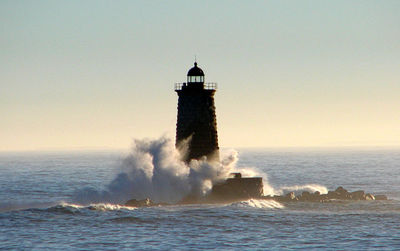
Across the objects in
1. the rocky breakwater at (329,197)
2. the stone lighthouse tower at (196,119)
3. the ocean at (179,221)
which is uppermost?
the stone lighthouse tower at (196,119)

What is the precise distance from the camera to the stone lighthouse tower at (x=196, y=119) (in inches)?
2087

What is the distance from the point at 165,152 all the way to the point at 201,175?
319 cm

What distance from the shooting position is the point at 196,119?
53.0 m

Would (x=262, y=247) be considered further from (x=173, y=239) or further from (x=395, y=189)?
(x=395, y=189)

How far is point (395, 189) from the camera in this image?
72.5 m

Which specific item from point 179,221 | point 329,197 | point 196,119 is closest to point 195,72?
point 196,119

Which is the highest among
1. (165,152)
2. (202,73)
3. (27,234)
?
(202,73)

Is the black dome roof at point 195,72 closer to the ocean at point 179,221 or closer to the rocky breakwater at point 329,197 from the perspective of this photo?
the ocean at point 179,221

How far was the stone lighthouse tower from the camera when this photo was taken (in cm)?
5300

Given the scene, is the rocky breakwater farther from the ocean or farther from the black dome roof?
the black dome roof

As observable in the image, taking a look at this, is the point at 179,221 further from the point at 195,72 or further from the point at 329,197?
the point at 329,197

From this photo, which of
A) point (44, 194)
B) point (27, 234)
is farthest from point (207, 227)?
point (44, 194)

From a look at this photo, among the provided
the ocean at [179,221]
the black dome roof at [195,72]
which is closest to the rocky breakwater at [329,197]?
the ocean at [179,221]

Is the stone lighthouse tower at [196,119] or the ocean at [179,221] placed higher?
the stone lighthouse tower at [196,119]
